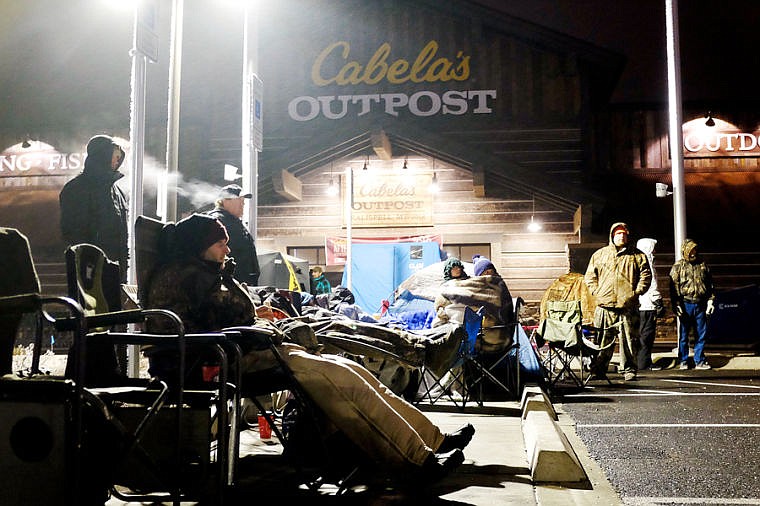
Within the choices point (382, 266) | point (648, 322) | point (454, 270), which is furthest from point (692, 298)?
point (382, 266)

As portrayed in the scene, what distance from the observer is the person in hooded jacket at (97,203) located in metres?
5.85

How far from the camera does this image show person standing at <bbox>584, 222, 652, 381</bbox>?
1048 cm

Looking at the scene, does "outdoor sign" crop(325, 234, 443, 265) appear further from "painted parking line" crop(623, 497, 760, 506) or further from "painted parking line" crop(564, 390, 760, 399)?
"painted parking line" crop(623, 497, 760, 506)

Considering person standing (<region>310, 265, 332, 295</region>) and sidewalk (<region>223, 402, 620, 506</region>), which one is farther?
person standing (<region>310, 265, 332, 295</region>)

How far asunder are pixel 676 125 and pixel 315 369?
13006 mm

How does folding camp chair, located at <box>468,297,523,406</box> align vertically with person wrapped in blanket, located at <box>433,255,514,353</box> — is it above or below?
below

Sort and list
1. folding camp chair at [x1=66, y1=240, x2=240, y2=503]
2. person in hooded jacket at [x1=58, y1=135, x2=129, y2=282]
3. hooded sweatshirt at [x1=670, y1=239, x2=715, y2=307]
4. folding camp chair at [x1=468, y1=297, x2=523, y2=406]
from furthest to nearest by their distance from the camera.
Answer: hooded sweatshirt at [x1=670, y1=239, x2=715, y2=307] → folding camp chair at [x1=468, y1=297, x2=523, y2=406] → person in hooded jacket at [x1=58, y1=135, x2=129, y2=282] → folding camp chair at [x1=66, y1=240, x2=240, y2=503]

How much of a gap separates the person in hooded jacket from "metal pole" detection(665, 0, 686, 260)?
10.4 m

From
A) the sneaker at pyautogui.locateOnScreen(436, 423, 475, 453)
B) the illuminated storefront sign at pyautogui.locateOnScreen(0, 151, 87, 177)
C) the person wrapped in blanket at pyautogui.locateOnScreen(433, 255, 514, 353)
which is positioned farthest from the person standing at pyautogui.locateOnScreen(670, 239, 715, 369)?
the illuminated storefront sign at pyautogui.locateOnScreen(0, 151, 87, 177)

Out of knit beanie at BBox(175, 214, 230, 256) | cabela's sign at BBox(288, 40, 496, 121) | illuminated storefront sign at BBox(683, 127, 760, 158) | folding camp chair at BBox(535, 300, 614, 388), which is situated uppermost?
cabela's sign at BBox(288, 40, 496, 121)

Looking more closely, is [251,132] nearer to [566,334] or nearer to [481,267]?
[481,267]

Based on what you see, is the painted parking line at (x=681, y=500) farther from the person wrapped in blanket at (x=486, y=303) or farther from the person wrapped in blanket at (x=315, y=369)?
the person wrapped in blanket at (x=486, y=303)

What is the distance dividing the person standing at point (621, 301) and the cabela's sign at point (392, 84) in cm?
1095

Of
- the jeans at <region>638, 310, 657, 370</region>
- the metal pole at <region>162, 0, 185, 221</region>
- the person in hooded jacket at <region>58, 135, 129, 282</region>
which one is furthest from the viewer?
the jeans at <region>638, 310, 657, 370</region>
